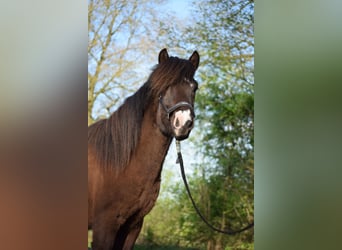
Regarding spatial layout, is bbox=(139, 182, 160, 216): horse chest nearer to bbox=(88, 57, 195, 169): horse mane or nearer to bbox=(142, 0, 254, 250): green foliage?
bbox=(142, 0, 254, 250): green foliage

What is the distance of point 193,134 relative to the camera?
2.45m

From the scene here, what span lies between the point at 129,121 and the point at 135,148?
6.6 inches

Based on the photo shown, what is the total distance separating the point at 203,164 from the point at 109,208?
62cm

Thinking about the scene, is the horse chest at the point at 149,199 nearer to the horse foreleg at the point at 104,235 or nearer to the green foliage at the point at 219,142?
the green foliage at the point at 219,142

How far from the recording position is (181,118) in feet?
7.97

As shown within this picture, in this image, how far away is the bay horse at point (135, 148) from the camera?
2.44 m

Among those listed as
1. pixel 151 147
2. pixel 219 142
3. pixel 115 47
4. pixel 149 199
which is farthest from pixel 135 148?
pixel 115 47

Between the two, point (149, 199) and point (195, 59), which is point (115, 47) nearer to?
point (195, 59)
